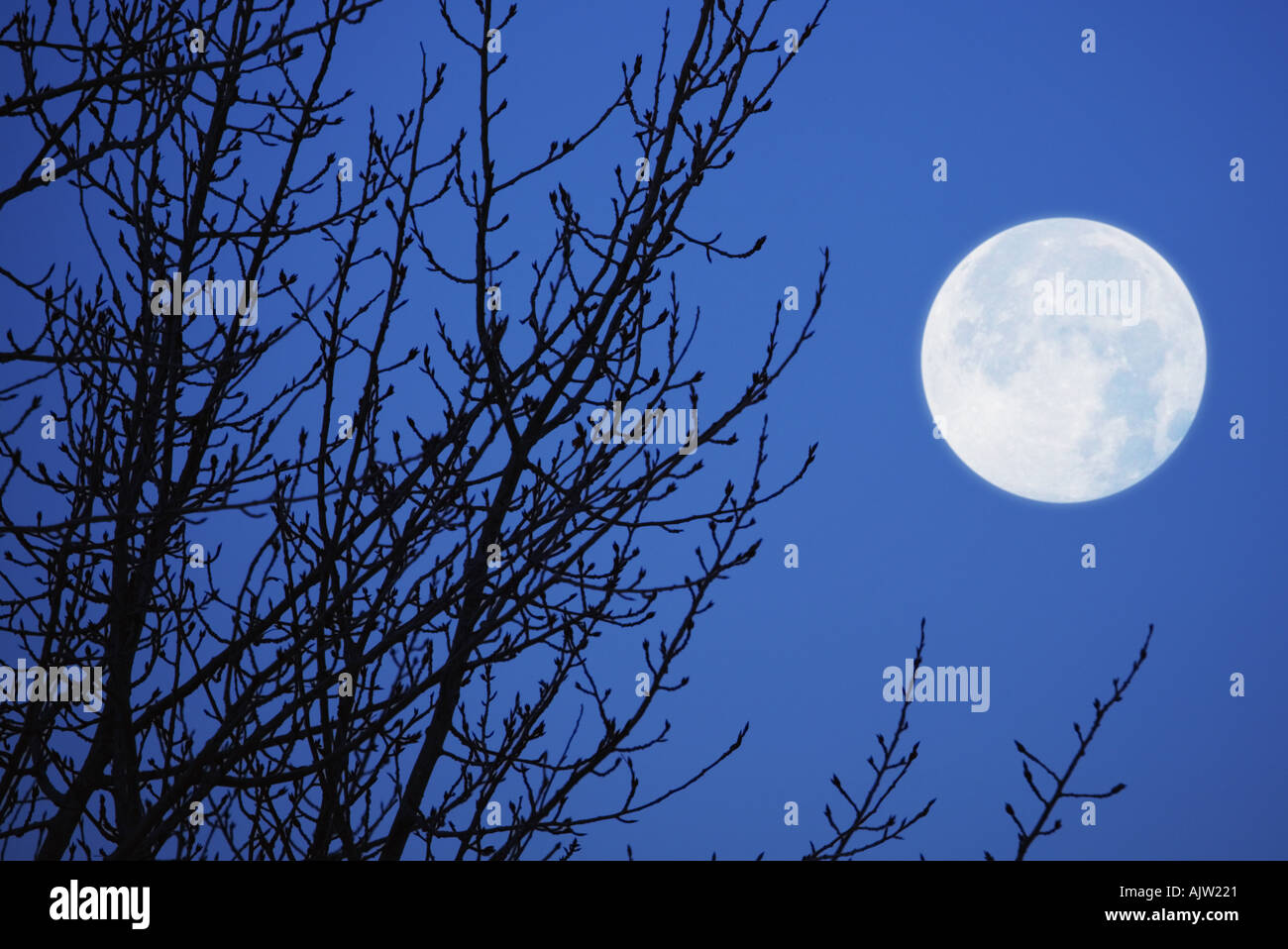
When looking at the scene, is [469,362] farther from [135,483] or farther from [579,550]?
[135,483]

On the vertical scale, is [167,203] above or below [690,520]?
above

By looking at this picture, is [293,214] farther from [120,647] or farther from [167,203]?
[120,647]

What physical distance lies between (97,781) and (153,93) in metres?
2.56

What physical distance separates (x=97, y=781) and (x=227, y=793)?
396 mm

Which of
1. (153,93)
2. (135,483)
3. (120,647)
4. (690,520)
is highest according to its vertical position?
(153,93)

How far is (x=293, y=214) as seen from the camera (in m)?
3.83
